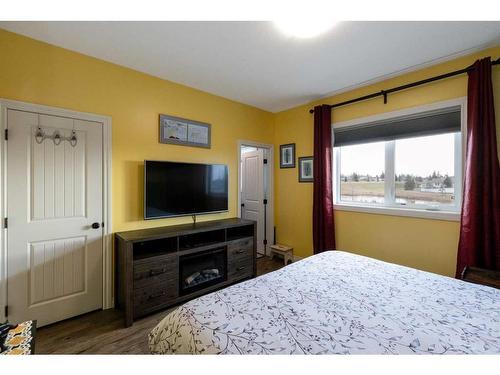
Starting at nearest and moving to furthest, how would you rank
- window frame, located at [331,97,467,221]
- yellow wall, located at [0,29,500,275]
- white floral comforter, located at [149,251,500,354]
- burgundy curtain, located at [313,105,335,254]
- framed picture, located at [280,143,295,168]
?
white floral comforter, located at [149,251,500,354], yellow wall, located at [0,29,500,275], window frame, located at [331,97,467,221], burgundy curtain, located at [313,105,335,254], framed picture, located at [280,143,295,168]

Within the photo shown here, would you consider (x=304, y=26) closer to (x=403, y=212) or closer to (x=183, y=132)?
(x=183, y=132)

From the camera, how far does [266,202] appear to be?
4074mm

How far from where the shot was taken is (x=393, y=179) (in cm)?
277

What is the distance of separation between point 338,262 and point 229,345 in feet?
4.04

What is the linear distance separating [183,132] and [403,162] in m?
2.75

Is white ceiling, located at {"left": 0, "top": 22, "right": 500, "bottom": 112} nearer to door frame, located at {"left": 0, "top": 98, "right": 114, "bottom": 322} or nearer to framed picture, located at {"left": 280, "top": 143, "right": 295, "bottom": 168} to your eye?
door frame, located at {"left": 0, "top": 98, "right": 114, "bottom": 322}

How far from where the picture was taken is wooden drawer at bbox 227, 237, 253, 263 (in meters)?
2.80

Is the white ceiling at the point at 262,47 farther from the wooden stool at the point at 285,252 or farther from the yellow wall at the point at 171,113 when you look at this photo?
the wooden stool at the point at 285,252

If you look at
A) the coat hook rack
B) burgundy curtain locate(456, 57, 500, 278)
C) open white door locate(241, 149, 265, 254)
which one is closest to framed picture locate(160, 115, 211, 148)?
the coat hook rack

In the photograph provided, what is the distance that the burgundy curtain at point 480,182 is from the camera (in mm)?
1965

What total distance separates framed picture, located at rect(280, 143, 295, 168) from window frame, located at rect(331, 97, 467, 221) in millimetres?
692

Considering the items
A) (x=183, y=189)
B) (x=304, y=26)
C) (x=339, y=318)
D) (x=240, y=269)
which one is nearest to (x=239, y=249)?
(x=240, y=269)

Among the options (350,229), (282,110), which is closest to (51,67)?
(282,110)

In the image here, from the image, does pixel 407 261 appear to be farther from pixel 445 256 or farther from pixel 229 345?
pixel 229 345
